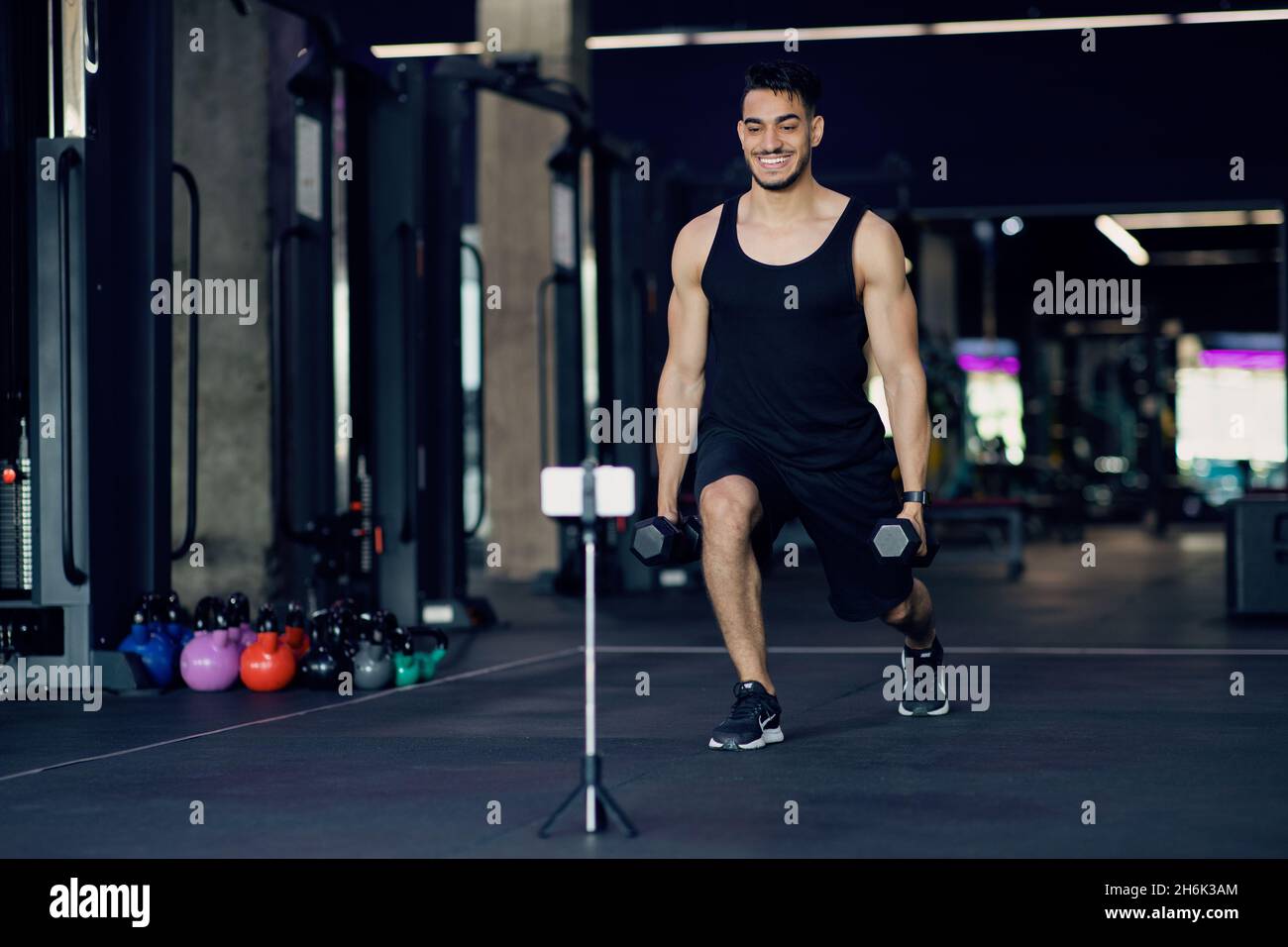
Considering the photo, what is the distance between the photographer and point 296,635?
18.1ft

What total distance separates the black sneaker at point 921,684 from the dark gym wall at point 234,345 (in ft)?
14.4

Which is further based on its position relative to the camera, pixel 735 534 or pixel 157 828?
pixel 735 534

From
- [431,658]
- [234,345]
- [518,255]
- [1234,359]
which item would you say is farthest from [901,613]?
[1234,359]

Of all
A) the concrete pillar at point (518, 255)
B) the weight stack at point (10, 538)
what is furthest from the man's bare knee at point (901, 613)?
the concrete pillar at point (518, 255)

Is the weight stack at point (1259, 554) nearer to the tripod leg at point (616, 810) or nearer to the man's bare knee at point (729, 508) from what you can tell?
the man's bare knee at point (729, 508)

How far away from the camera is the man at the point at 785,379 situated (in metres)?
4.03

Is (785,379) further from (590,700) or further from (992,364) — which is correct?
(992,364)

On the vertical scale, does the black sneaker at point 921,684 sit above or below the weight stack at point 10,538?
below

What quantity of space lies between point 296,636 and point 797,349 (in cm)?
217

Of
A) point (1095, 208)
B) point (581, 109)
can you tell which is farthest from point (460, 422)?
point (1095, 208)

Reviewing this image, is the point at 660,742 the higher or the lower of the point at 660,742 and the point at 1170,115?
the lower

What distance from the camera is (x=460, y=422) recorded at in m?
7.80

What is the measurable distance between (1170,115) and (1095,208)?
2.93ft
